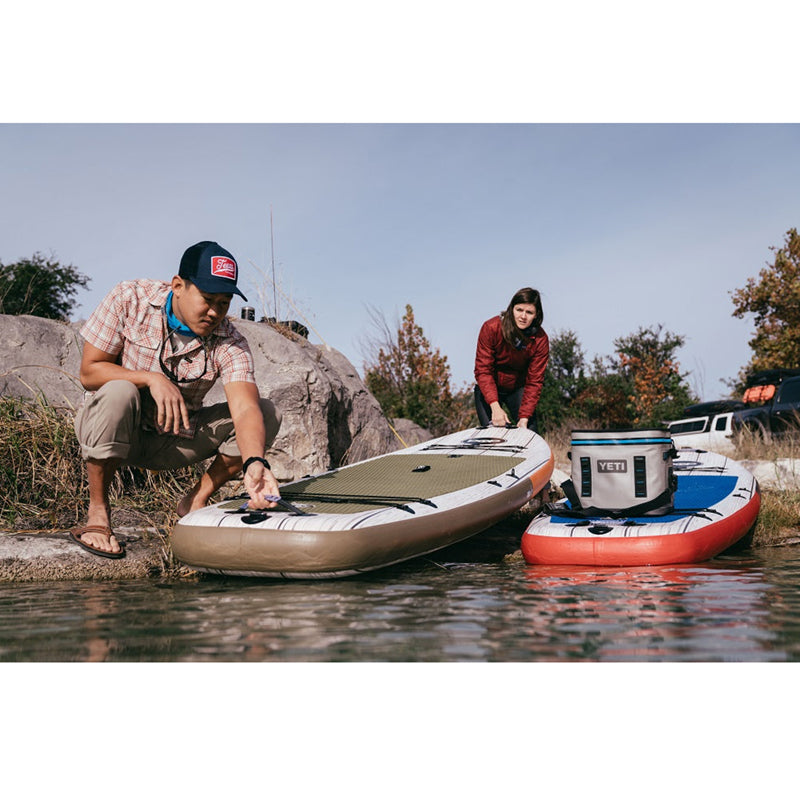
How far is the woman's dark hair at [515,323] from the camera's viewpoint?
20.8ft

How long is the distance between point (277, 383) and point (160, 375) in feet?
8.86

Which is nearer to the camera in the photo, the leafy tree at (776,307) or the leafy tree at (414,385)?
the leafy tree at (414,385)

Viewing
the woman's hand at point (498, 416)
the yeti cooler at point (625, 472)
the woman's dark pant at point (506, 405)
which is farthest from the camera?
the woman's dark pant at point (506, 405)

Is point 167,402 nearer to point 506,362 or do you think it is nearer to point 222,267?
point 222,267

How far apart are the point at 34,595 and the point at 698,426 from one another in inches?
488

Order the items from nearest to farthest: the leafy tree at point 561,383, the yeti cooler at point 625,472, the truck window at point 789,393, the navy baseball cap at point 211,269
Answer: the navy baseball cap at point 211,269, the yeti cooler at point 625,472, the truck window at point 789,393, the leafy tree at point 561,383

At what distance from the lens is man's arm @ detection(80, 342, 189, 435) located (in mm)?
3961

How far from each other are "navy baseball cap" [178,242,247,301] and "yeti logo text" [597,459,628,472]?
2.41 metres

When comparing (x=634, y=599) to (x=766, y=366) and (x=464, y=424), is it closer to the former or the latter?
(x=464, y=424)

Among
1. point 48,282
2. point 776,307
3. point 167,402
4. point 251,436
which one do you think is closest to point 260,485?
point 251,436

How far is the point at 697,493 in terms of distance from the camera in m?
5.81

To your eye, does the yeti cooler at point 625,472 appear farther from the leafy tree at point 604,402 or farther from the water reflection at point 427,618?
the leafy tree at point 604,402

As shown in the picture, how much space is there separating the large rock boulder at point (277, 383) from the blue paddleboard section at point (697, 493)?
2411mm

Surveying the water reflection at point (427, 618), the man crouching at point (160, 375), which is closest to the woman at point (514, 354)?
the water reflection at point (427, 618)
